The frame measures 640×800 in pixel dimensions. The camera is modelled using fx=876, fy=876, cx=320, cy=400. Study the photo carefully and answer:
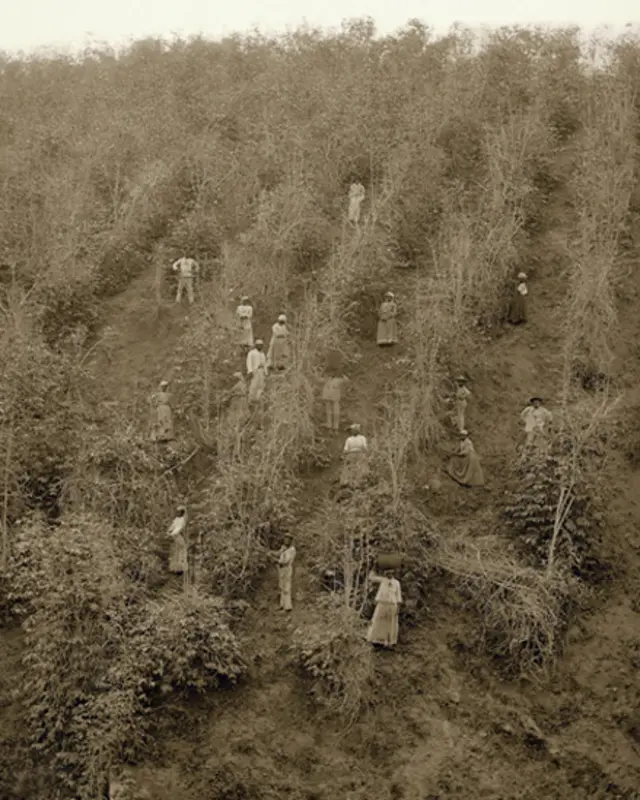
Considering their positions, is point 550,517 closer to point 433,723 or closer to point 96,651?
point 433,723

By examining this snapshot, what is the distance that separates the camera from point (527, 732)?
8508 millimetres

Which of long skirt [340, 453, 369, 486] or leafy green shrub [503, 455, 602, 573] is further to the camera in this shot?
long skirt [340, 453, 369, 486]

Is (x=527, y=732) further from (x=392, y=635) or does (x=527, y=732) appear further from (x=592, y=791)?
(x=392, y=635)

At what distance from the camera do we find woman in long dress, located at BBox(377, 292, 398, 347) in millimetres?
13633

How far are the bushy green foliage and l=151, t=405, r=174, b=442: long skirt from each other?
2.58 meters

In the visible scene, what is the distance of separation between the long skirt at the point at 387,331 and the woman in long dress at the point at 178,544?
16.6 ft

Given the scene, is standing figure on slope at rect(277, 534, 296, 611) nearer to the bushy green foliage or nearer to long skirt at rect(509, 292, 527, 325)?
the bushy green foliage

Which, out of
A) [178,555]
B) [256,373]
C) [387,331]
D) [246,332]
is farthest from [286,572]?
[387,331]

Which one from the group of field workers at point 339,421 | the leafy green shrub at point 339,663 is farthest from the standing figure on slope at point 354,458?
the leafy green shrub at point 339,663

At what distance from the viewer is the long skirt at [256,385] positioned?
1210 centimetres

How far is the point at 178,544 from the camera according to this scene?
9.98 metres

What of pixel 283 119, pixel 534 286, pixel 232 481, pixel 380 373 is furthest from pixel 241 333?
pixel 283 119

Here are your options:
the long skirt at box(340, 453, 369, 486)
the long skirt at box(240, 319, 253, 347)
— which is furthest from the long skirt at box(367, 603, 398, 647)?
the long skirt at box(240, 319, 253, 347)

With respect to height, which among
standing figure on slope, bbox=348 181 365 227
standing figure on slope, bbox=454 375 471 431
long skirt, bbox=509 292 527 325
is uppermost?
standing figure on slope, bbox=348 181 365 227
